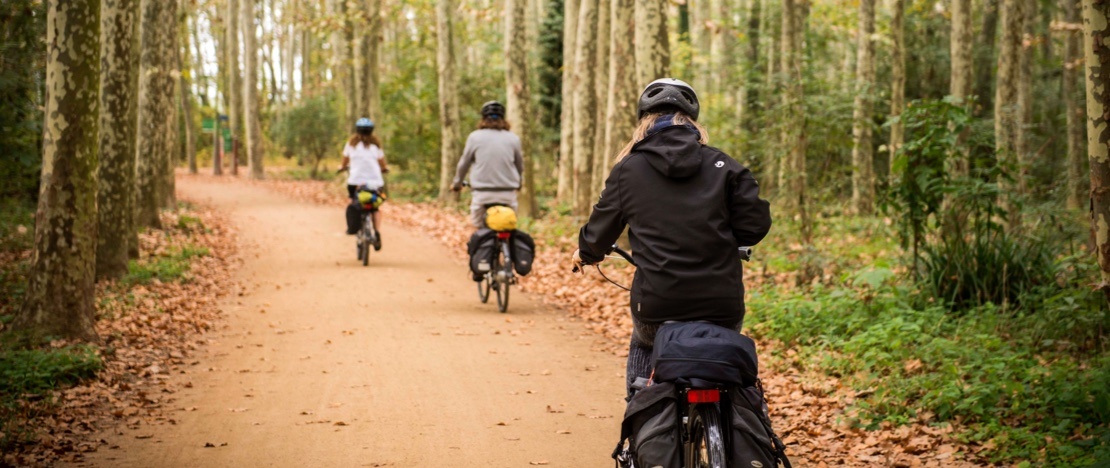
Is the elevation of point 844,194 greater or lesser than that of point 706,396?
greater

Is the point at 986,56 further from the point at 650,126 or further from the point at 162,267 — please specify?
the point at 650,126

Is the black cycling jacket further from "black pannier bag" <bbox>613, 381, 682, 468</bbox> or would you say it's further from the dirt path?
the dirt path

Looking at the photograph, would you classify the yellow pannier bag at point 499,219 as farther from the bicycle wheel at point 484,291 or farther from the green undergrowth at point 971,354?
the green undergrowth at point 971,354

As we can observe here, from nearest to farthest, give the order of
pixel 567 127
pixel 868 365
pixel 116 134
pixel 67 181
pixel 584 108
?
pixel 868 365 → pixel 67 181 → pixel 116 134 → pixel 584 108 → pixel 567 127

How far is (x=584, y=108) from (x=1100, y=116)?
49.4ft

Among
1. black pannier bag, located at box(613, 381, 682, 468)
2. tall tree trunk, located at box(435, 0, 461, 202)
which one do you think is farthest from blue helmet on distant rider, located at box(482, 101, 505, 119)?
tall tree trunk, located at box(435, 0, 461, 202)

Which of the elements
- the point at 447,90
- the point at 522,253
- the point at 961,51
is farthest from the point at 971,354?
the point at 447,90

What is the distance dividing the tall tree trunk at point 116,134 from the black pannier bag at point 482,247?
481 cm

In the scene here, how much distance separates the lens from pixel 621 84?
1573cm

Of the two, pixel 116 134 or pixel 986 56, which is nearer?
pixel 116 134

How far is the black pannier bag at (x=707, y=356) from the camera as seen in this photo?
388cm

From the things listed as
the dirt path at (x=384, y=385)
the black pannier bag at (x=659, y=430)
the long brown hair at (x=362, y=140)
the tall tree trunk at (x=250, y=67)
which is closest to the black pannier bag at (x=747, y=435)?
the black pannier bag at (x=659, y=430)

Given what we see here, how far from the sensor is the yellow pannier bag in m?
11.5

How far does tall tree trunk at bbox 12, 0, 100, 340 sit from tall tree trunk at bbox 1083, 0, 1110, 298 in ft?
26.5
